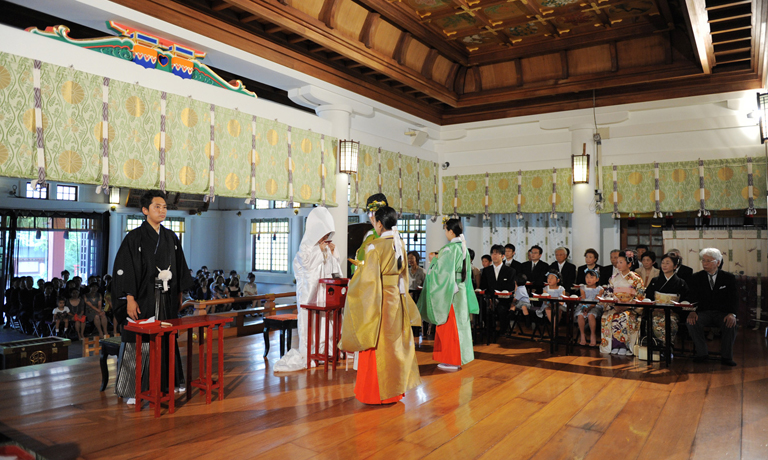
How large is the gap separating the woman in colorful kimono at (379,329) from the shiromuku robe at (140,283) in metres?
1.47

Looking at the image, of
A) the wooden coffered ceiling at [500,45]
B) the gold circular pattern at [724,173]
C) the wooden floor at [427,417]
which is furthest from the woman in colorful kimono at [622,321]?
the wooden coffered ceiling at [500,45]

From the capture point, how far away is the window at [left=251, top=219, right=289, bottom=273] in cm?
1670

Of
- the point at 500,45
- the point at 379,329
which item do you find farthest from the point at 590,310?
the point at 500,45

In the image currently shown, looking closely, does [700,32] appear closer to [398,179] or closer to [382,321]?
[398,179]

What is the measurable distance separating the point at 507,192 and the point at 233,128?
5045mm

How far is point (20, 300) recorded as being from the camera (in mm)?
10242

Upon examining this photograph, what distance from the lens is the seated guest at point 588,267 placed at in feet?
23.6

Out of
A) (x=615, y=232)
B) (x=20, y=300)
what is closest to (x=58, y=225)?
(x=20, y=300)

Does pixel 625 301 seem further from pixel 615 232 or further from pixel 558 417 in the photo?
pixel 615 232

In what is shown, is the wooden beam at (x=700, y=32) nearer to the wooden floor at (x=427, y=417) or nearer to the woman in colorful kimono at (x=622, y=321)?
the woman in colorful kimono at (x=622, y=321)

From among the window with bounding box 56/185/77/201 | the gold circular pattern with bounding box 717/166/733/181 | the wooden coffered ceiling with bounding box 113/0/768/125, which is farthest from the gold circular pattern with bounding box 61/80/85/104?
the window with bounding box 56/185/77/201

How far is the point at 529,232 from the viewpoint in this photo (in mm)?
9539

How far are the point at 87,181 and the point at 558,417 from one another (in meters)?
4.31

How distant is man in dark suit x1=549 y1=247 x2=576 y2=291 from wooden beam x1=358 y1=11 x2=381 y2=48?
4.02 meters
